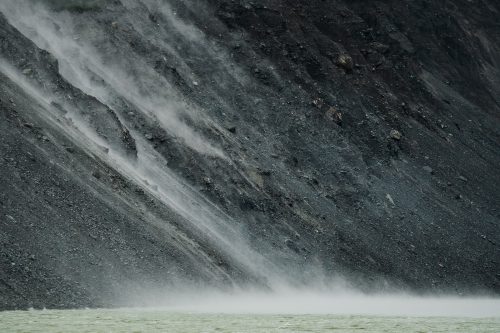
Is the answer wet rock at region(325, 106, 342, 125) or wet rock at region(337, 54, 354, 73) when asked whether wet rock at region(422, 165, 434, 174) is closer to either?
wet rock at region(325, 106, 342, 125)

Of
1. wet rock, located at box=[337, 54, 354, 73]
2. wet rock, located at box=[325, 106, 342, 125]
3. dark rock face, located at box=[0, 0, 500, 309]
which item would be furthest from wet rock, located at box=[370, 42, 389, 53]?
wet rock, located at box=[325, 106, 342, 125]

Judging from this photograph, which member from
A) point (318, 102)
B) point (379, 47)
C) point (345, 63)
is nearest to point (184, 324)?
point (318, 102)

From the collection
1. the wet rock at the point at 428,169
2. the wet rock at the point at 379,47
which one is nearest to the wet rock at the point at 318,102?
the wet rock at the point at 428,169

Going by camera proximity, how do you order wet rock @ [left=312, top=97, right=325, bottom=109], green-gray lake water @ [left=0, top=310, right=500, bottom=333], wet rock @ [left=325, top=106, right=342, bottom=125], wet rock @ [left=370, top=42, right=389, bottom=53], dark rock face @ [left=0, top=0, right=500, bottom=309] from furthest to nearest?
1. wet rock @ [left=370, top=42, right=389, bottom=53]
2. wet rock @ [left=312, top=97, right=325, bottom=109]
3. wet rock @ [left=325, top=106, right=342, bottom=125]
4. dark rock face @ [left=0, top=0, right=500, bottom=309]
5. green-gray lake water @ [left=0, top=310, right=500, bottom=333]

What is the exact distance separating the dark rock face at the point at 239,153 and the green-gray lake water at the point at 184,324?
5122 mm

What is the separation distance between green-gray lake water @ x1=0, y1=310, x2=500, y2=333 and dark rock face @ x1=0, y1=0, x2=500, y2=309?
5122 mm

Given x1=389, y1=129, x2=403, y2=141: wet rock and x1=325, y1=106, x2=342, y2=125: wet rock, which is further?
x1=389, y1=129, x2=403, y2=141: wet rock

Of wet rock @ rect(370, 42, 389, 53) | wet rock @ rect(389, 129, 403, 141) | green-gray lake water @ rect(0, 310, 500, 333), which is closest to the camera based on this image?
green-gray lake water @ rect(0, 310, 500, 333)

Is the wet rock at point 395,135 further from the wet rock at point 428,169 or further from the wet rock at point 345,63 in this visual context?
the wet rock at point 345,63

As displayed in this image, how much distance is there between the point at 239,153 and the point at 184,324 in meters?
32.1

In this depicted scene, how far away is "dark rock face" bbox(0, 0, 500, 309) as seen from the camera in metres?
36.2

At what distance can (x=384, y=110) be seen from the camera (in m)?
66.9

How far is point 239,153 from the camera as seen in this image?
5456 cm

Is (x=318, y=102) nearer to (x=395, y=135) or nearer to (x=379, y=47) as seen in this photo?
(x=395, y=135)
